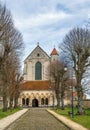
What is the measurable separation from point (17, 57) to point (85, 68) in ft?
34.8

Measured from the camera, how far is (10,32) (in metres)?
43.7

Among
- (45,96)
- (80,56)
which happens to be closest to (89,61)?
(80,56)

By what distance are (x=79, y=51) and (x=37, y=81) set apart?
309 feet

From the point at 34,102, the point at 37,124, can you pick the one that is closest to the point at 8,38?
the point at 37,124

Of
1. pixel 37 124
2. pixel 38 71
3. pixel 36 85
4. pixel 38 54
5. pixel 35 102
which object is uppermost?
pixel 38 54

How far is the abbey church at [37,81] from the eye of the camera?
136 metres

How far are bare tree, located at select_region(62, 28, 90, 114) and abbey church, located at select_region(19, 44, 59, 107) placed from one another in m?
83.7

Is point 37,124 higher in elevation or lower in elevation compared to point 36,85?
lower

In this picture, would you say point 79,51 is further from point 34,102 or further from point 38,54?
point 38,54

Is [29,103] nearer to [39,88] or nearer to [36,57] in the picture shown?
[39,88]

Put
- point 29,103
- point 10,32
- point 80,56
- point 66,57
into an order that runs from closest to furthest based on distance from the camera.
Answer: point 10,32 → point 80,56 → point 66,57 → point 29,103

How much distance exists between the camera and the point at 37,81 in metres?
142

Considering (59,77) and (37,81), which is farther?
(37,81)

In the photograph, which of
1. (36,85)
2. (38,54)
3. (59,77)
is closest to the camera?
(59,77)
